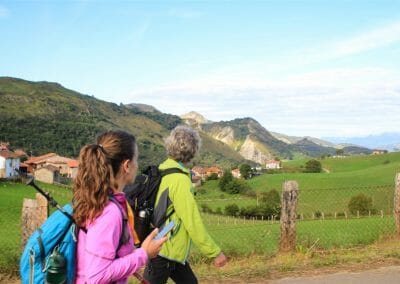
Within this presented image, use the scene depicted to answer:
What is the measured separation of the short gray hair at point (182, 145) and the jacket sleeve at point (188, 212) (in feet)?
0.60

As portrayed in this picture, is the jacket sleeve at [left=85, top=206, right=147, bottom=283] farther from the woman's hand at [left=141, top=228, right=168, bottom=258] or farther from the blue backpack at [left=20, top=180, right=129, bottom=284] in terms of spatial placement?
the woman's hand at [left=141, top=228, right=168, bottom=258]

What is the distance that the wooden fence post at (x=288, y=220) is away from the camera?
7.50 m

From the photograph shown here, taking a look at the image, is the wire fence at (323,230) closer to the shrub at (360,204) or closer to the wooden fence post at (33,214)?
the shrub at (360,204)

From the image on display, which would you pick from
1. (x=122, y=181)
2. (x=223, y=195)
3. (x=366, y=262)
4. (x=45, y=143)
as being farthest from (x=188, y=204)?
(x=45, y=143)

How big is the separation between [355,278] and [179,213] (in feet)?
10.8

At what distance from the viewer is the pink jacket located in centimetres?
247

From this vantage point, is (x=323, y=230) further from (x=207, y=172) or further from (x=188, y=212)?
(x=207, y=172)

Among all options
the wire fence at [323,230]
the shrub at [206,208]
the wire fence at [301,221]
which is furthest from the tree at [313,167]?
the wire fence at [323,230]

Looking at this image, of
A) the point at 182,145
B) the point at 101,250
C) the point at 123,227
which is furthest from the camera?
the point at 182,145

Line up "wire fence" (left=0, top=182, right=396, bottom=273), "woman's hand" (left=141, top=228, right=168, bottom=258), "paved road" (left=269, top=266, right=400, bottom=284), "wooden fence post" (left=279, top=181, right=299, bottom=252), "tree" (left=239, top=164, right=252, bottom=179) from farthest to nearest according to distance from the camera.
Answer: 1. "tree" (left=239, top=164, right=252, bottom=179)
2. "wire fence" (left=0, top=182, right=396, bottom=273)
3. "wooden fence post" (left=279, top=181, right=299, bottom=252)
4. "paved road" (left=269, top=266, right=400, bottom=284)
5. "woman's hand" (left=141, top=228, right=168, bottom=258)

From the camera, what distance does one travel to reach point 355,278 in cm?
609

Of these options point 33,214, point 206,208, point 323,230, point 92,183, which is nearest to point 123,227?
point 92,183

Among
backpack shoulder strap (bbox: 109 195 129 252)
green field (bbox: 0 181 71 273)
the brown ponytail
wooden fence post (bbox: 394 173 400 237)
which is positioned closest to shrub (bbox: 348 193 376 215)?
green field (bbox: 0 181 71 273)

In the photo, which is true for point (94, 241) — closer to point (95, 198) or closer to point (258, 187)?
point (95, 198)
